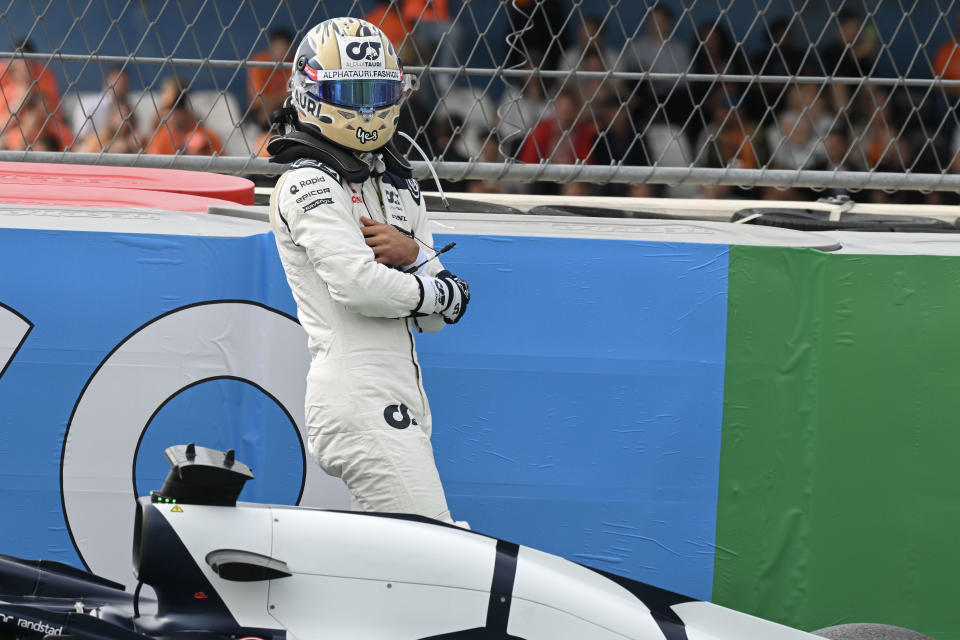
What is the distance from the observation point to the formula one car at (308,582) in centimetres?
242

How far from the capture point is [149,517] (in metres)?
2.43

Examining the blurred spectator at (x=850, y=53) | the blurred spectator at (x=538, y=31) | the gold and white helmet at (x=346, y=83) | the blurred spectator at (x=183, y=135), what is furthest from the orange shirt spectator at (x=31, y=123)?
the blurred spectator at (x=850, y=53)

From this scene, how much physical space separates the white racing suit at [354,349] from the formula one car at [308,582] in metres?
0.31

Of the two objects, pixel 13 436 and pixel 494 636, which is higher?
pixel 13 436

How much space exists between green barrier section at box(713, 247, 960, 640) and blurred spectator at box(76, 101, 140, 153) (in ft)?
7.83

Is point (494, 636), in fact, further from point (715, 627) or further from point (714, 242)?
point (714, 242)

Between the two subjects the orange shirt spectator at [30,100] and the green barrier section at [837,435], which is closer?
the green barrier section at [837,435]

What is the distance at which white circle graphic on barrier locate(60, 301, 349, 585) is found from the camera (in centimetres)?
351

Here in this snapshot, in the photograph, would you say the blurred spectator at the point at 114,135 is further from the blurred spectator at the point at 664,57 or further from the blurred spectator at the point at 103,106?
the blurred spectator at the point at 664,57

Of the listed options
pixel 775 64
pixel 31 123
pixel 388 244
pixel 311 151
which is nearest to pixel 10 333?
pixel 311 151

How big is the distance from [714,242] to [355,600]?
70.2 inches

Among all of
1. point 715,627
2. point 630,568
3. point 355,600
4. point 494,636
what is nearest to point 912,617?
point 630,568

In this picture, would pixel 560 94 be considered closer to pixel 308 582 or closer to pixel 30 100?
pixel 30 100

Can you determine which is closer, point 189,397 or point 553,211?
point 189,397
